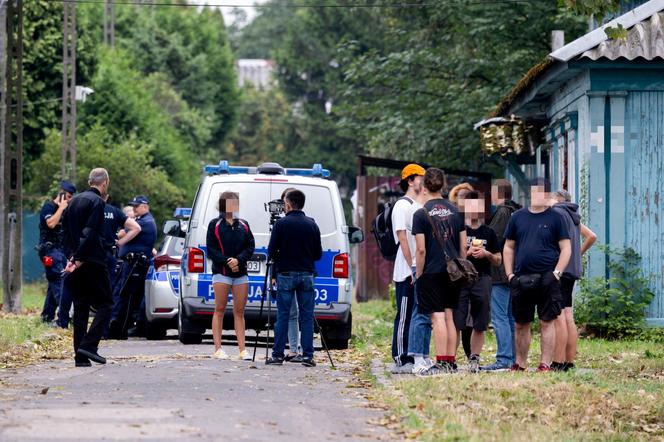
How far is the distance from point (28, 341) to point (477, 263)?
5878mm

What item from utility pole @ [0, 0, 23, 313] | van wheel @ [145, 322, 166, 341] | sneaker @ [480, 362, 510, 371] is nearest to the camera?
sneaker @ [480, 362, 510, 371]

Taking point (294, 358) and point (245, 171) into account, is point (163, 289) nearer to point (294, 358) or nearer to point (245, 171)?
point (245, 171)

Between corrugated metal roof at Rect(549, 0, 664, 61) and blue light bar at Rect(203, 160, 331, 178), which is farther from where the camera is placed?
corrugated metal roof at Rect(549, 0, 664, 61)

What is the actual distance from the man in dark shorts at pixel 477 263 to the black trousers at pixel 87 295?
11.3 ft

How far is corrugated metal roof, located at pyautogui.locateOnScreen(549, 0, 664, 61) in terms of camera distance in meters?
18.5

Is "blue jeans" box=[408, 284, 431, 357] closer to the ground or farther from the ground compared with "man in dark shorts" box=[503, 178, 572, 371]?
closer to the ground

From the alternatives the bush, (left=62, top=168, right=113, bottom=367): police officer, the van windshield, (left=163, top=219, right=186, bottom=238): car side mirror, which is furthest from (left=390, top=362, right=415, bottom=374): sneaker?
the bush

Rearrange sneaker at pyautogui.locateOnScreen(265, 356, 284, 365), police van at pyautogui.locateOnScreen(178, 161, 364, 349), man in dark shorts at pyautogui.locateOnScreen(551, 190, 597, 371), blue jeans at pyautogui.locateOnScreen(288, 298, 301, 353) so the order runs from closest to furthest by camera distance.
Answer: man in dark shorts at pyautogui.locateOnScreen(551, 190, 597, 371) < sneaker at pyautogui.locateOnScreen(265, 356, 284, 365) < blue jeans at pyautogui.locateOnScreen(288, 298, 301, 353) < police van at pyautogui.locateOnScreen(178, 161, 364, 349)

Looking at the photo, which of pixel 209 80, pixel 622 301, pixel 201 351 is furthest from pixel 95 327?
pixel 209 80

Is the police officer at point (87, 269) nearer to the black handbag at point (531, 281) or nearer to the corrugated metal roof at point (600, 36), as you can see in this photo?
the black handbag at point (531, 281)

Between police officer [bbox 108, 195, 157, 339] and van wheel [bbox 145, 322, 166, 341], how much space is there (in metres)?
0.30

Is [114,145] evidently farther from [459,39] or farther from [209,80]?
[209,80]

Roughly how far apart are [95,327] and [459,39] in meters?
20.9

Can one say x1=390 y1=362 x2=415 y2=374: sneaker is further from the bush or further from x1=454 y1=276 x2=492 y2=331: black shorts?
the bush
